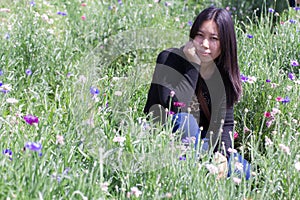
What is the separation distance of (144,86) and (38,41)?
76 centimetres

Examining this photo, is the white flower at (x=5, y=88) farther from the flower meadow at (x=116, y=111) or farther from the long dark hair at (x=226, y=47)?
the long dark hair at (x=226, y=47)

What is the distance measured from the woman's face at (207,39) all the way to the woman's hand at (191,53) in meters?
0.02

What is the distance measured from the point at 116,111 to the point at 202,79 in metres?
0.52

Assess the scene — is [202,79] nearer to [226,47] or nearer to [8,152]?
[226,47]

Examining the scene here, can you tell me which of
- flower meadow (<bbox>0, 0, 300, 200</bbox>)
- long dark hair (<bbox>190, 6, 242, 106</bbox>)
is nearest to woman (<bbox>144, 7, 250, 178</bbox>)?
long dark hair (<bbox>190, 6, 242, 106</bbox>)

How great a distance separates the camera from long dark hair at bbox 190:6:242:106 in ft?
7.80

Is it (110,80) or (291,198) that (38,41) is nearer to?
(110,80)

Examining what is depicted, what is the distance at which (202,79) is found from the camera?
261 centimetres

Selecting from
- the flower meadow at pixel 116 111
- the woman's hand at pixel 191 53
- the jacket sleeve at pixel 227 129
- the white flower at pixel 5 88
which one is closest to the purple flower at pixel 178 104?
the flower meadow at pixel 116 111

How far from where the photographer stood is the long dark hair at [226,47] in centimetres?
238

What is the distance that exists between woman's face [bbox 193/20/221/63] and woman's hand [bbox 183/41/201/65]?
19 millimetres

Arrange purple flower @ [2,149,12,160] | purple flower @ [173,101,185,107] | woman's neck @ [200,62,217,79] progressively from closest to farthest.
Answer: purple flower @ [2,149,12,160] < purple flower @ [173,101,185,107] < woman's neck @ [200,62,217,79]

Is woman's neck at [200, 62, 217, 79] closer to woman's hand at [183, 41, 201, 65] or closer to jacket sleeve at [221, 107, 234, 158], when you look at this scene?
woman's hand at [183, 41, 201, 65]

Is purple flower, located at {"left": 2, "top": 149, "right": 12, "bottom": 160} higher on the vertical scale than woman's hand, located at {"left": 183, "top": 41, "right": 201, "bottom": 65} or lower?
lower
